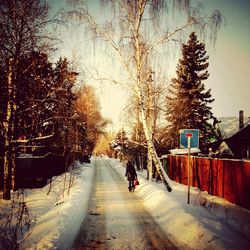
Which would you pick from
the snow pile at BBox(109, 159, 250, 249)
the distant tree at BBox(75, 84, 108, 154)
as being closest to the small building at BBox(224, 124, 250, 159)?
the snow pile at BBox(109, 159, 250, 249)

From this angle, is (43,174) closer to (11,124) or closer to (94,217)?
(11,124)

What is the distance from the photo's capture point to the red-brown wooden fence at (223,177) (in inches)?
445

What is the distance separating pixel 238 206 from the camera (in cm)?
1156

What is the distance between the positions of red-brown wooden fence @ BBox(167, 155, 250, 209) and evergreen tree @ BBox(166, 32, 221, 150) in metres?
8.07

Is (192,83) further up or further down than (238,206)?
further up

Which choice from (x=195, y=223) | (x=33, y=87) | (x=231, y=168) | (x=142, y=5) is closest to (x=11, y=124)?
(x=33, y=87)

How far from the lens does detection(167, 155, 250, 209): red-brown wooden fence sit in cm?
1130

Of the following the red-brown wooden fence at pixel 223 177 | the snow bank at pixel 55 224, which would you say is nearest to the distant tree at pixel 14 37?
the snow bank at pixel 55 224

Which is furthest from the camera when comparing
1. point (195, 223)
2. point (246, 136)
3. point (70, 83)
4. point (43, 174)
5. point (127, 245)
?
point (246, 136)

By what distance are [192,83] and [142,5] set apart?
16419 millimetres

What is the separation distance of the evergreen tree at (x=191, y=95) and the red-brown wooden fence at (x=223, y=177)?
8.07 m

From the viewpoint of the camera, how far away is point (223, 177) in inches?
523

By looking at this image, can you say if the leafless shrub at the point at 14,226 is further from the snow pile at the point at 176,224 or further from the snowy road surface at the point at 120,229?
the snowy road surface at the point at 120,229

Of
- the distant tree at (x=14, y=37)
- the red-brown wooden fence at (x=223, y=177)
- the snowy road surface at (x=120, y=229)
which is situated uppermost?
the distant tree at (x=14, y=37)
